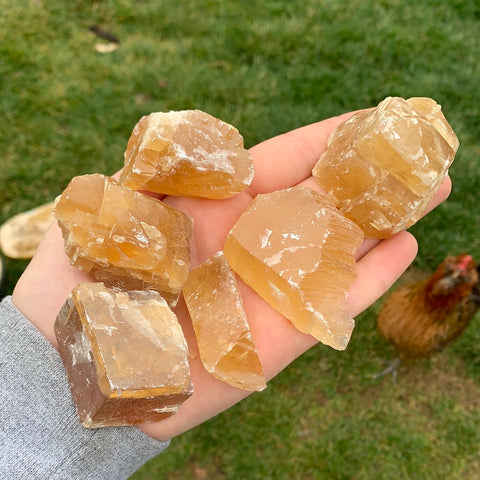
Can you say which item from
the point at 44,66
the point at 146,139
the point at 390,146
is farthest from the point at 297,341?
the point at 44,66

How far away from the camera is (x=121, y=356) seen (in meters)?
1.49

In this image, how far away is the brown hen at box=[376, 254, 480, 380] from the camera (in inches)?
80.3

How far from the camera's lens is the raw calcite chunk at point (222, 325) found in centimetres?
170

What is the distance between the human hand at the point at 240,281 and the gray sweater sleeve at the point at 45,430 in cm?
6

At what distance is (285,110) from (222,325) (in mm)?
1631

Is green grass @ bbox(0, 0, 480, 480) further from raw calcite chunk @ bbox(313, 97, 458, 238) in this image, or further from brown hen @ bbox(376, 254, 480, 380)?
raw calcite chunk @ bbox(313, 97, 458, 238)

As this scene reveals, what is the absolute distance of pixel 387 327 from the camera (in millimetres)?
2385

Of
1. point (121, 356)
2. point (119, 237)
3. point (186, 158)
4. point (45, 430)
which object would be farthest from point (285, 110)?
point (45, 430)

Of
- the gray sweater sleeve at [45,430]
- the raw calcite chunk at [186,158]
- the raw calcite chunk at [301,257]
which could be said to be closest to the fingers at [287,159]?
the raw calcite chunk at [186,158]

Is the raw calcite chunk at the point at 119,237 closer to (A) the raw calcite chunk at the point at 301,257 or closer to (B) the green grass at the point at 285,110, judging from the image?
(A) the raw calcite chunk at the point at 301,257

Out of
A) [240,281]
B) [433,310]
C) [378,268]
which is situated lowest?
[433,310]

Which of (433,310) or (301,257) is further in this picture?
(433,310)

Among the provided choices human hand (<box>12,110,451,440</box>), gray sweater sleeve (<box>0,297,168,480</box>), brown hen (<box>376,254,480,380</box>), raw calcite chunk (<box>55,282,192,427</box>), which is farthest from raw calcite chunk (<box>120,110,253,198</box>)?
brown hen (<box>376,254,480,380</box>)

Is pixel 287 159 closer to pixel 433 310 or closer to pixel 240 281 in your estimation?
pixel 240 281
